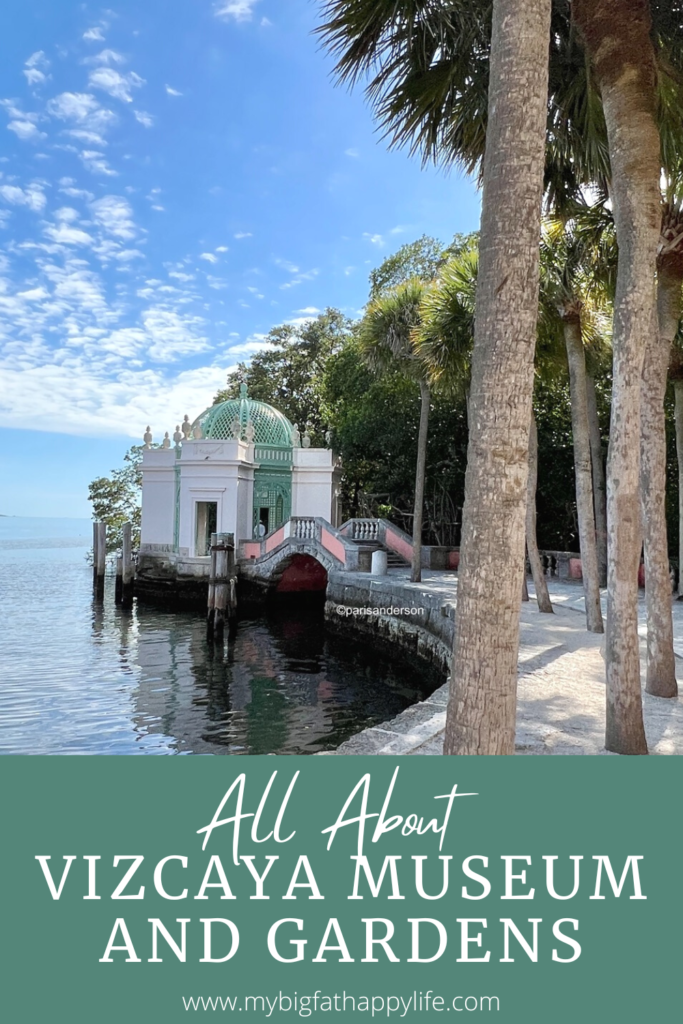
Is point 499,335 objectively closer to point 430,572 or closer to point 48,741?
point 48,741

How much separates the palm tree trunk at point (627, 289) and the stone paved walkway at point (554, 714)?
55 cm

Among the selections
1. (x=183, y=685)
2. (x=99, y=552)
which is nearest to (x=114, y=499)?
(x=99, y=552)

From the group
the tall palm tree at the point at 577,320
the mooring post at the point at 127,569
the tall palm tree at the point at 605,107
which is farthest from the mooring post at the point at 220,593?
the tall palm tree at the point at 605,107

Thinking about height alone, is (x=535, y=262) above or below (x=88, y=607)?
above

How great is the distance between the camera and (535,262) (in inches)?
132

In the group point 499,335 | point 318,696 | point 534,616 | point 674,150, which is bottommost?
point 318,696

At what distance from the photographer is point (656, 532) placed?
265 inches

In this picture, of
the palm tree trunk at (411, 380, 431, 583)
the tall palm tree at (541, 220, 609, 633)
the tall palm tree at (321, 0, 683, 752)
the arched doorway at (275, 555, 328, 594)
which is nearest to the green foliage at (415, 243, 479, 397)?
Answer: the tall palm tree at (541, 220, 609, 633)

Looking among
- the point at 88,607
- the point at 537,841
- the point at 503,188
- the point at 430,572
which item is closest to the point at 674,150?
the point at 503,188

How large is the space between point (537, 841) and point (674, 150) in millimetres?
6914

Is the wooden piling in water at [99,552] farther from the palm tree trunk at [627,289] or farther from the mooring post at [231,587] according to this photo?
the palm tree trunk at [627,289]

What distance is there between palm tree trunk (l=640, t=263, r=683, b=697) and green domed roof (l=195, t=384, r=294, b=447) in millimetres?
21612

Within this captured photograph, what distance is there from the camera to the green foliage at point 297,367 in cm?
3722

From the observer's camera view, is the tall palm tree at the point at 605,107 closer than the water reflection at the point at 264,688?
Yes
